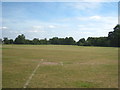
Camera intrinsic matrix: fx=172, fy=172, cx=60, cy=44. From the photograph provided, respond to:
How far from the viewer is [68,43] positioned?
4419 inches

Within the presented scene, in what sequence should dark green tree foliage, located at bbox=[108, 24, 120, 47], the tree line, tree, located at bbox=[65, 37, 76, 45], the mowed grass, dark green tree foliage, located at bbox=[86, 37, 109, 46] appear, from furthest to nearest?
tree, located at bbox=[65, 37, 76, 45] → dark green tree foliage, located at bbox=[86, 37, 109, 46] → the tree line → dark green tree foliage, located at bbox=[108, 24, 120, 47] → the mowed grass

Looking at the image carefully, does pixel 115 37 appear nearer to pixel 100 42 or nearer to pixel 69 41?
pixel 100 42

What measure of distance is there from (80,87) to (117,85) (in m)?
1.57

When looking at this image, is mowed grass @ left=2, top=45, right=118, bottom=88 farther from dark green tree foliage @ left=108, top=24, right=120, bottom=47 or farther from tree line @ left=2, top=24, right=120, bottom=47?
tree line @ left=2, top=24, right=120, bottom=47

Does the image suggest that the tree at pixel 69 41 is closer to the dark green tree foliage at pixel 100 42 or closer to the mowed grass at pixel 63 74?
the dark green tree foliage at pixel 100 42

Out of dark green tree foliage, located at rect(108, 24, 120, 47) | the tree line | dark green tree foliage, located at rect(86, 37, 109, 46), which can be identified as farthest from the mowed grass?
dark green tree foliage, located at rect(86, 37, 109, 46)

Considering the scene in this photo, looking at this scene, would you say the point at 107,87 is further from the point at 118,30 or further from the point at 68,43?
the point at 68,43

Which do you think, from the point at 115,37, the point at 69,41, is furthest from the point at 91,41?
the point at 69,41

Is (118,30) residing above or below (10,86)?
above

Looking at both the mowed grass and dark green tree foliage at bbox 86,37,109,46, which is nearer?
Result: the mowed grass

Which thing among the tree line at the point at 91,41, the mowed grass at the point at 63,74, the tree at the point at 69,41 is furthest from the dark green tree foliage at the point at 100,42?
the mowed grass at the point at 63,74

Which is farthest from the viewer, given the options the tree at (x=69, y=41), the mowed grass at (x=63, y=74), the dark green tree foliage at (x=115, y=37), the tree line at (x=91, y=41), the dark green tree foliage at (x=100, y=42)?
the tree at (x=69, y=41)

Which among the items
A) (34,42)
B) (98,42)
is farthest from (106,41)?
(34,42)

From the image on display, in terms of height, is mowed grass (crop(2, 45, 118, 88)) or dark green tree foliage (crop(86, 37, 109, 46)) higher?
dark green tree foliage (crop(86, 37, 109, 46))
